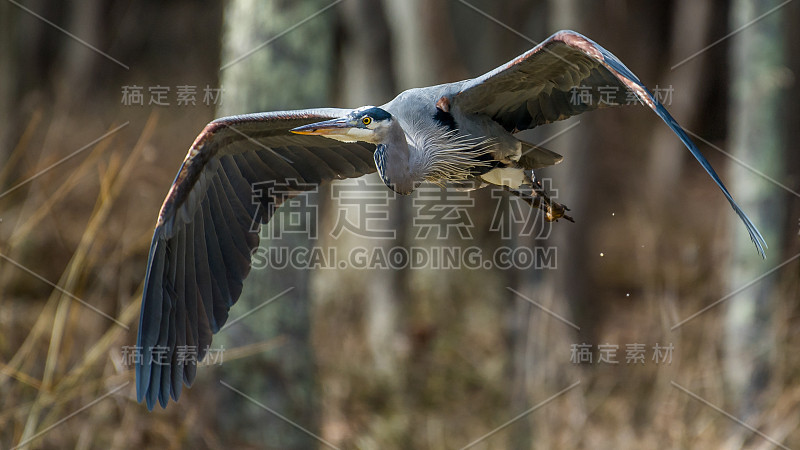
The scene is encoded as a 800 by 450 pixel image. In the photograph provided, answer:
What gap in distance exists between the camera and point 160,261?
470 cm

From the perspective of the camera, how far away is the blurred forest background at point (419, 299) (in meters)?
6.00

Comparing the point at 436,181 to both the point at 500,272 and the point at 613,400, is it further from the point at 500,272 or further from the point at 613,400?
the point at 500,272

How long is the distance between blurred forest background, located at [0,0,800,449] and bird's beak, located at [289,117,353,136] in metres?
1.01

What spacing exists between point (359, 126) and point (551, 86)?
0.93 meters

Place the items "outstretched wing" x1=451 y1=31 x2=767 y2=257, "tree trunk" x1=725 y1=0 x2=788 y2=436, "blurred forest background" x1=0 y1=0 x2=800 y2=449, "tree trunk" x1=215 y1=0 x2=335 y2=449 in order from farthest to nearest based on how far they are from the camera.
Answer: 1. "tree trunk" x1=725 y1=0 x2=788 y2=436
2. "tree trunk" x1=215 y1=0 x2=335 y2=449
3. "blurred forest background" x1=0 y1=0 x2=800 y2=449
4. "outstretched wing" x1=451 y1=31 x2=767 y2=257

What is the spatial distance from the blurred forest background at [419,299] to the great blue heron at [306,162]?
45cm

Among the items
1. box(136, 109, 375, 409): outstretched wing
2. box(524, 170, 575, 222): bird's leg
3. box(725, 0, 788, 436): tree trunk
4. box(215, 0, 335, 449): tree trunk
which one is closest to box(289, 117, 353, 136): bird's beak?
box(136, 109, 375, 409): outstretched wing

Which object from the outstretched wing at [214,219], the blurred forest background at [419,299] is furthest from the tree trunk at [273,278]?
the outstretched wing at [214,219]

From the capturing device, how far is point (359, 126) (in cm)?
422

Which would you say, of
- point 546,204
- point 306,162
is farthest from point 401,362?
point 546,204

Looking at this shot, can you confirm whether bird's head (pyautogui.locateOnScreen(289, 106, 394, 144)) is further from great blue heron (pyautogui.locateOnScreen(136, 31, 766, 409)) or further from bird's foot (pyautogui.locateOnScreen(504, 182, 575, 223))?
bird's foot (pyautogui.locateOnScreen(504, 182, 575, 223))

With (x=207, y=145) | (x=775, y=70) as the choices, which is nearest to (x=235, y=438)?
(x=207, y=145)

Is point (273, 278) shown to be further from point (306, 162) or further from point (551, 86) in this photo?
point (551, 86)

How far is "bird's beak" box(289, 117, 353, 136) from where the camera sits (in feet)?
13.8
